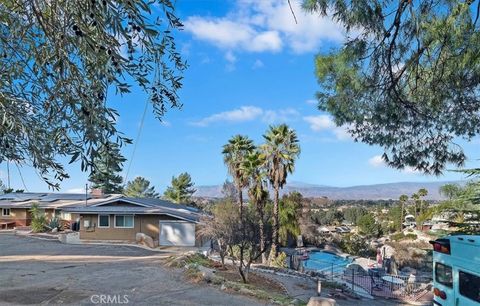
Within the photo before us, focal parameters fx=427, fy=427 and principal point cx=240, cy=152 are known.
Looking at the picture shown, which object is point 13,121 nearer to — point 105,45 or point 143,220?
point 105,45

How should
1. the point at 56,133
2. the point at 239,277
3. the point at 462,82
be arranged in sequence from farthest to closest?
the point at 239,277 < the point at 462,82 < the point at 56,133

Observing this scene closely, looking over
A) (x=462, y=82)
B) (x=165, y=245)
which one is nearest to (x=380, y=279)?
(x=165, y=245)

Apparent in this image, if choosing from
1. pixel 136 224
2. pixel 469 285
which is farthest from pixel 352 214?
pixel 469 285

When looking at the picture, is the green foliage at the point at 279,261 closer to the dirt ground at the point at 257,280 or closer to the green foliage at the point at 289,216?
the dirt ground at the point at 257,280

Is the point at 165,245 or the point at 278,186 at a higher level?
the point at 278,186

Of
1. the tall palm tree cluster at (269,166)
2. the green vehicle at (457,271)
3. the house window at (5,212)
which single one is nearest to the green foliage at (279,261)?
the tall palm tree cluster at (269,166)

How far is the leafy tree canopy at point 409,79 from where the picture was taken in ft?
23.1

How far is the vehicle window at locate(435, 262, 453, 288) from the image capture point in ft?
29.6

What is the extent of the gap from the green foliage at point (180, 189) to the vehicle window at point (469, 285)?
54308mm

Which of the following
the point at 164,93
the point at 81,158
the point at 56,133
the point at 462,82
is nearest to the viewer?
the point at 81,158

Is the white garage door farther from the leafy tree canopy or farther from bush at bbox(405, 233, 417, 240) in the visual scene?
bush at bbox(405, 233, 417, 240)

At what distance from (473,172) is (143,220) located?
26338mm

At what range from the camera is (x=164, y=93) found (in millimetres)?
4395

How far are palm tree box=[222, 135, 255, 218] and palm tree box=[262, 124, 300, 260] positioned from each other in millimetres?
2296
